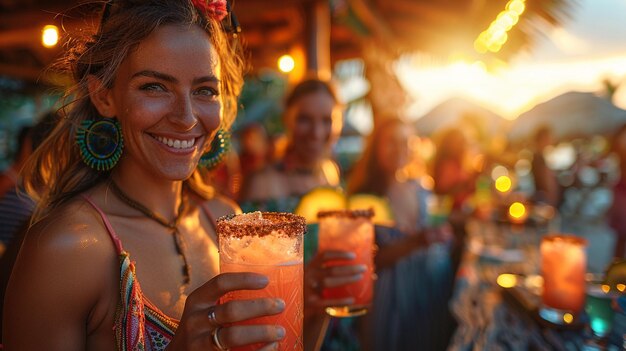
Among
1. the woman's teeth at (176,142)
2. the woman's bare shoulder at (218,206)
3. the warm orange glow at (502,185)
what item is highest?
the woman's teeth at (176,142)

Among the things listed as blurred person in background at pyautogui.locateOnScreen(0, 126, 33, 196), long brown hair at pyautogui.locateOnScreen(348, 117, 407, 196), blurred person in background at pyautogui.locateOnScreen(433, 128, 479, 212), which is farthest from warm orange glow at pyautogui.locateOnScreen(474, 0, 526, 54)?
blurred person in background at pyautogui.locateOnScreen(0, 126, 33, 196)

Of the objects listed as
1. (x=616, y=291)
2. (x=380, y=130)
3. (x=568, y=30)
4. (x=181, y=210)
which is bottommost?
Answer: (x=616, y=291)

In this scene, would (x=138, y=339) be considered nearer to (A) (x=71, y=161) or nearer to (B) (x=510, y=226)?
(A) (x=71, y=161)

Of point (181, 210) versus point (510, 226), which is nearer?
point (181, 210)

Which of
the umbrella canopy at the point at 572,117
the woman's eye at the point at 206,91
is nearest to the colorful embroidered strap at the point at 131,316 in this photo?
the woman's eye at the point at 206,91

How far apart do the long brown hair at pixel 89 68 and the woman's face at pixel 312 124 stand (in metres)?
1.46

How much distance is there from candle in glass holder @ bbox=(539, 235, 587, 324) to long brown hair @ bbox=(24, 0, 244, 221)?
1.53m

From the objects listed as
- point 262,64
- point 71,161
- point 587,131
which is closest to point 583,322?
point 71,161

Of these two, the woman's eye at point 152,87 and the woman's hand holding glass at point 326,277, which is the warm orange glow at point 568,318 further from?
the woman's eye at point 152,87

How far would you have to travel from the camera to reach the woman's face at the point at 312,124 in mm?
3021

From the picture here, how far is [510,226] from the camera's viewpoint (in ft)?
13.9

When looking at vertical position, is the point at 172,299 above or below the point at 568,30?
below

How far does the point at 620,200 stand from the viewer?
5.46 metres

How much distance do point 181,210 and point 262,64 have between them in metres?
6.45
